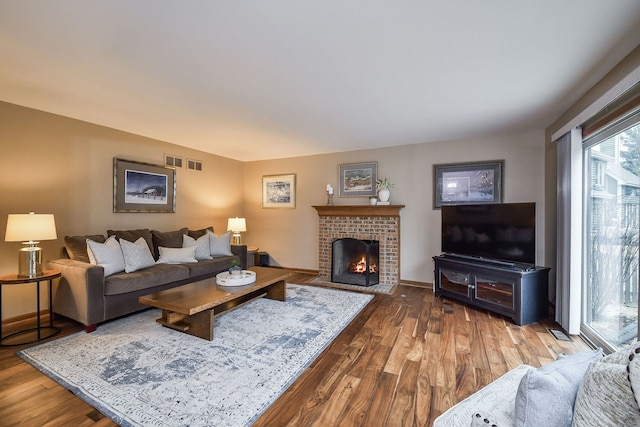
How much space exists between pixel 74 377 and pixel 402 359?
2547 mm

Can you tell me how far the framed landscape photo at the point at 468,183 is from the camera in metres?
4.11

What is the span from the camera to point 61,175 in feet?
11.1

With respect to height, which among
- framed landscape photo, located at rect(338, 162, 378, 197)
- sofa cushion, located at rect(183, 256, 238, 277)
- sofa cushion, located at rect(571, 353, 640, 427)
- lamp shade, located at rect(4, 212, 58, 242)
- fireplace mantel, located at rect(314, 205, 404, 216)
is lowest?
sofa cushion, located at rect(183, 256, 238, 277)

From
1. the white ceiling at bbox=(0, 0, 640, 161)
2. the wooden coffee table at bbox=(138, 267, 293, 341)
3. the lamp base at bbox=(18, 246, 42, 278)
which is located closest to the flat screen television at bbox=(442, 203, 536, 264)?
the white ceiling at bbox=(0, 0, 640, 161)

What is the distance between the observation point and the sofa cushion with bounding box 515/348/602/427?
846 millimetres

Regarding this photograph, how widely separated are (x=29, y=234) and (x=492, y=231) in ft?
16.9

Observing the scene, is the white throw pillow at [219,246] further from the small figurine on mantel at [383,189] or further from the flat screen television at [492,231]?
the flat screen television at [492,231]

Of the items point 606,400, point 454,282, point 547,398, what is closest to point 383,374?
point 547,398

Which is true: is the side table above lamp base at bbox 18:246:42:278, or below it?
below

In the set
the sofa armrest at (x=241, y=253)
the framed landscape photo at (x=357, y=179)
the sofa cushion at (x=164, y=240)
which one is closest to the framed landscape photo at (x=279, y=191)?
the framed landscape photo at (x=357, y=179)

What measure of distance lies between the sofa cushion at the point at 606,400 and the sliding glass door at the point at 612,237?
2024mm

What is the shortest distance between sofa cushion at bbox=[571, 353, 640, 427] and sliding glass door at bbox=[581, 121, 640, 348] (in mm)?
2024

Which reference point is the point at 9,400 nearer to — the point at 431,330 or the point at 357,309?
the point at 357,309

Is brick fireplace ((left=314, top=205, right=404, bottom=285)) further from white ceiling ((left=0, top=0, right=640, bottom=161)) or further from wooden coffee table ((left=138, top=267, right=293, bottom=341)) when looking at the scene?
wooden coffee table ((left=138, top=267, right=293, bottom=341))
